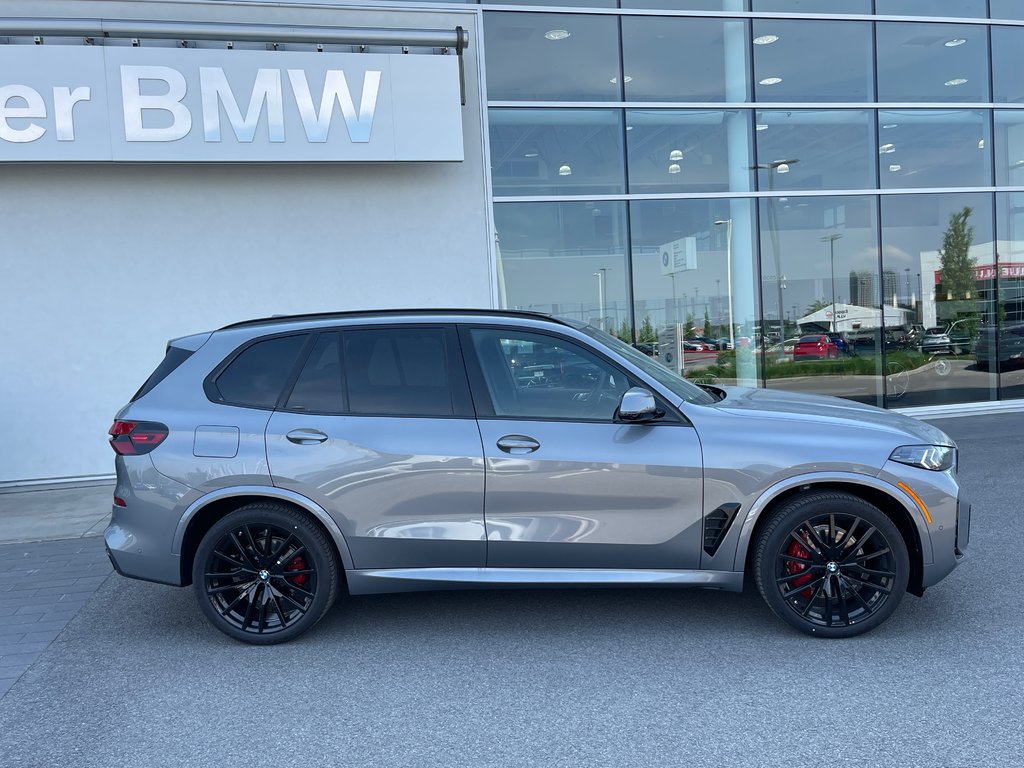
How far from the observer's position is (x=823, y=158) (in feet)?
39.1

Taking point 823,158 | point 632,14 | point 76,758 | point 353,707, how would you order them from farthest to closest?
point 823,158 → point 632,14 → point 353,707 → point 76,758

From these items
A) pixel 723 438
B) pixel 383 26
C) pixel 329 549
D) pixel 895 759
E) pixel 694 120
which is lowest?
pixel 895 759

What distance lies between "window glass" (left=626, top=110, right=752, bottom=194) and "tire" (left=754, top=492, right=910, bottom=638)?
8034mm

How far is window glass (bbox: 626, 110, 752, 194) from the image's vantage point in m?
11.3

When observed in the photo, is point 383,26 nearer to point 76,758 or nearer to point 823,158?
point 823,158

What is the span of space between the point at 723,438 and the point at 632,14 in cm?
905

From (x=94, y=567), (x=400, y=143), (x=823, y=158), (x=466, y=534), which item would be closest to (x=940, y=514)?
(x=466, y=534)

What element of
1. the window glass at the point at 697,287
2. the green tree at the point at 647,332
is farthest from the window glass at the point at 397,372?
the green tree at the point at 647,332

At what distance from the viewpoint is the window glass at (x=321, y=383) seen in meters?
4.31

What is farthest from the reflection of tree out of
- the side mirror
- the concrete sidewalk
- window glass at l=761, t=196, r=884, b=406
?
the concrete sidewalk

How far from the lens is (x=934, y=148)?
12.3 m

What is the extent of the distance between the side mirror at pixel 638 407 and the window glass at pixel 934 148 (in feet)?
32.8

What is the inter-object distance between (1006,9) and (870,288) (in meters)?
4.98

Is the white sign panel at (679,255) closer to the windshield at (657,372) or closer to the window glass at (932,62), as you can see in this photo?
the window glass at (932,62)
